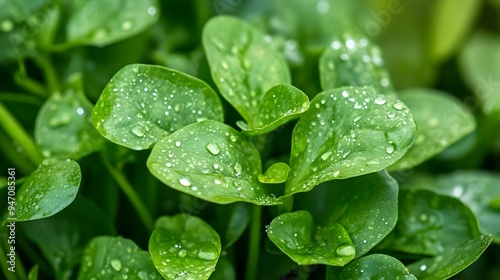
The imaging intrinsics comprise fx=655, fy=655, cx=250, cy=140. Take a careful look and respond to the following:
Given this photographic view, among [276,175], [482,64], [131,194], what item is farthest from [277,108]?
[482,64]

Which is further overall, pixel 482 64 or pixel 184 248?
pixel 482 64


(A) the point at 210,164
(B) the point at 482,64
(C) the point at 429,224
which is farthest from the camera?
(B) the point at 482,64

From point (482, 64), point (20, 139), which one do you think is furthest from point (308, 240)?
point (482, 64)

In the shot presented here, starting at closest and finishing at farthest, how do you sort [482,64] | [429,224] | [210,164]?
[210,164]
[429,224]
[482,64]

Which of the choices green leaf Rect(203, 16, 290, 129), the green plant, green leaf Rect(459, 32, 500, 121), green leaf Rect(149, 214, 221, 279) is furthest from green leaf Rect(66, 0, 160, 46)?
green leaf Rect(459, 32, 500, 121)

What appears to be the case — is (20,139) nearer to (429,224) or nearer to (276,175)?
(276,175)

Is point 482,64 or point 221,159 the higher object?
point 221,159
